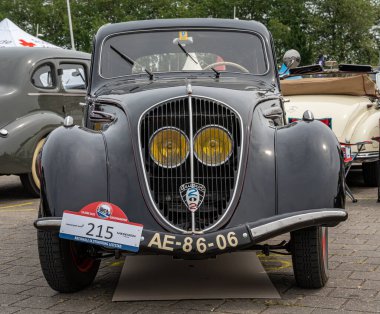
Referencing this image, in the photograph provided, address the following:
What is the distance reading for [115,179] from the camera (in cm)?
420

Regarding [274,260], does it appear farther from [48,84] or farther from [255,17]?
[255,17]

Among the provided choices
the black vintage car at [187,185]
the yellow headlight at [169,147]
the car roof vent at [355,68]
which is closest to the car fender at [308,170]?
the black vintage car at [187,185]

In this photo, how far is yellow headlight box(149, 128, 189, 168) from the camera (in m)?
4.22

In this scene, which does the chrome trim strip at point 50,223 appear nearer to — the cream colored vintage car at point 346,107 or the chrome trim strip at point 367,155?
the cream colored vintage car at point 346,107

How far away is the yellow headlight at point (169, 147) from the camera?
13.9 feet

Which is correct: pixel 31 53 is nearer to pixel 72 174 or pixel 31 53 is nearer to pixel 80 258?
pixel 80 258

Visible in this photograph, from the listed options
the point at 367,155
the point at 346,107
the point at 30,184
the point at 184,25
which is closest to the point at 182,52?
the point at 184,25

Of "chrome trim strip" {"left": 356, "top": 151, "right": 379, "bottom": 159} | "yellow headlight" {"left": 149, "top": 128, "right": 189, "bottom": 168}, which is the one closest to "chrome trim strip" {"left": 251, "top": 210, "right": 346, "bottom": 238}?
"yellow headlight" {"left": 149, "top": 128, "right": 189, "bottom": 168}

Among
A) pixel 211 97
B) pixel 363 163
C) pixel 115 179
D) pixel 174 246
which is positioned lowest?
pixel 363 163

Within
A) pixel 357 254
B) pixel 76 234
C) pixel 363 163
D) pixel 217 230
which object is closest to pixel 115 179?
pixel 76 234

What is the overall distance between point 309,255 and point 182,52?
2178 mm

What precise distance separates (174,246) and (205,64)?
2.14 meters

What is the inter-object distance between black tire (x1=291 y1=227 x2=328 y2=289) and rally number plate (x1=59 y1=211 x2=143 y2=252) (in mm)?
1001

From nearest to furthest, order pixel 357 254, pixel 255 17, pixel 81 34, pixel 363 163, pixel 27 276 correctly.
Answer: pixel 27 276
pixel 357 254
pixel 363 163
pixel 81 34
pixel 255 17
